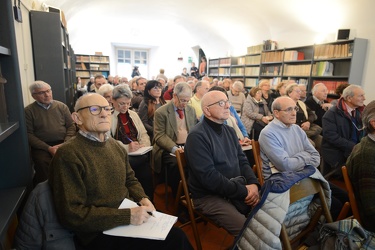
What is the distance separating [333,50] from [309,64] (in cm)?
68

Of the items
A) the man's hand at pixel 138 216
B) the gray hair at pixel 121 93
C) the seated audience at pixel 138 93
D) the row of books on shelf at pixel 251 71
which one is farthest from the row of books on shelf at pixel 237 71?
the man's hand at pixel 138 216

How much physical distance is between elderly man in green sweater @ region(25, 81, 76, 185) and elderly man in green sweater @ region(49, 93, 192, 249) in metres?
1.35

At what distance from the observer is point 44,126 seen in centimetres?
256

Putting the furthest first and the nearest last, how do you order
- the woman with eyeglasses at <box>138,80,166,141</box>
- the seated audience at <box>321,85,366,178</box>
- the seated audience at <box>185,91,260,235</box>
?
the woman with eyeglasses at <box>138,80,166,141</box>, the seated audience at <box>321,85,366,178</box>, the seated audience at <box>185,91,260,235</box>

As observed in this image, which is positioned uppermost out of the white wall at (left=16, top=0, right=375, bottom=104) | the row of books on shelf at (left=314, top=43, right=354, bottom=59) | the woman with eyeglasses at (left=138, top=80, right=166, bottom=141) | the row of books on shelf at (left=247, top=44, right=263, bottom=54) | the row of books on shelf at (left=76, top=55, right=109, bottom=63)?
the white wall at (left=16, top=0, right=375, bottom=104)

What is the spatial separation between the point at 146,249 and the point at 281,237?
2.34ft

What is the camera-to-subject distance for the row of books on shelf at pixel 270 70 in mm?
6844

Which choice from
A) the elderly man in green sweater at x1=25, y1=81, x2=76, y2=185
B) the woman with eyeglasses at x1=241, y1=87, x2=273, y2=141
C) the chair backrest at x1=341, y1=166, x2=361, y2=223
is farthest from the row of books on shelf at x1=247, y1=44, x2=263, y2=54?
the chair backrest at x1=341, y1=166, x2=361, y2=223

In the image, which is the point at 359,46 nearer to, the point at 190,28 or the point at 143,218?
the point at 143,218

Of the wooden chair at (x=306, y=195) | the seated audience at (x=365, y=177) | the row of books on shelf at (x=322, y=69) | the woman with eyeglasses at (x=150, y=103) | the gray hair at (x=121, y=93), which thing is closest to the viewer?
the wooden chair at (x=306, y=195)

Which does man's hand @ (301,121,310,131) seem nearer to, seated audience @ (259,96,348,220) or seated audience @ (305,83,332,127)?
seated audience @ (305,83,332,127)

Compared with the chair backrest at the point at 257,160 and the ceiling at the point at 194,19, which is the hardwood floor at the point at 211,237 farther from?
the ceiling at the point at 194,19

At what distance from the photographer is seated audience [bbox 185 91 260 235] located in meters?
1.65

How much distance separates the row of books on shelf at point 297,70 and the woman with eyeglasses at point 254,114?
8.17 feet
